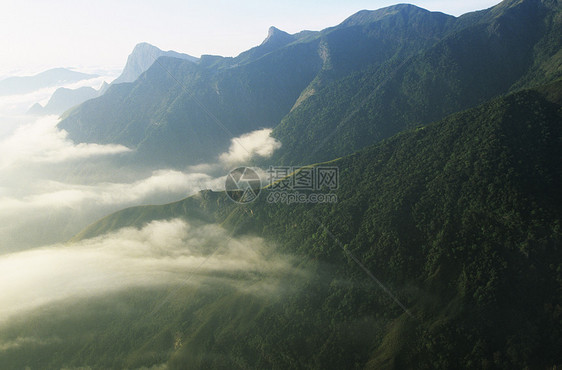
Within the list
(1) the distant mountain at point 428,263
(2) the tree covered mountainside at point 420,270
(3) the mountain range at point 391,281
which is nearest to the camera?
(1) the distant mountain at point 428,263

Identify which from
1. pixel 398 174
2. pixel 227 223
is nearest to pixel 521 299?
pixel 398 174

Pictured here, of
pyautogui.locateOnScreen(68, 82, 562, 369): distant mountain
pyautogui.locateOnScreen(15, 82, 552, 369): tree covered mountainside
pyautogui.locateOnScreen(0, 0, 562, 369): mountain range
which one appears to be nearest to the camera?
pyautogui.locateOnScreen(68, 82, 562, 369): distant mountain

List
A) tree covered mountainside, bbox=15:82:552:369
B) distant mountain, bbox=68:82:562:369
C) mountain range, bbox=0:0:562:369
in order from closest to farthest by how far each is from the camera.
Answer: distant mountain, bbox=68:82:562:369
tree covered mountainside, bbox=15:82:552:369
mountain range, bbox=0:0:562:369

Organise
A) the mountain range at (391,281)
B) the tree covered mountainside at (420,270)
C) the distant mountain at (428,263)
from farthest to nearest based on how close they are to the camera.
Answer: the mountain range at (391,281), the tree covered mountainside at (420,270), the distant mountain at (428,263)

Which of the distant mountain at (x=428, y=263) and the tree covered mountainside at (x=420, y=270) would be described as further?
the tree covered mountainside at (x=420, y=270)

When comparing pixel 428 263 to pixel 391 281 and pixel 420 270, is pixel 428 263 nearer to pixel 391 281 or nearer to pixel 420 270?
pixel 420 270
